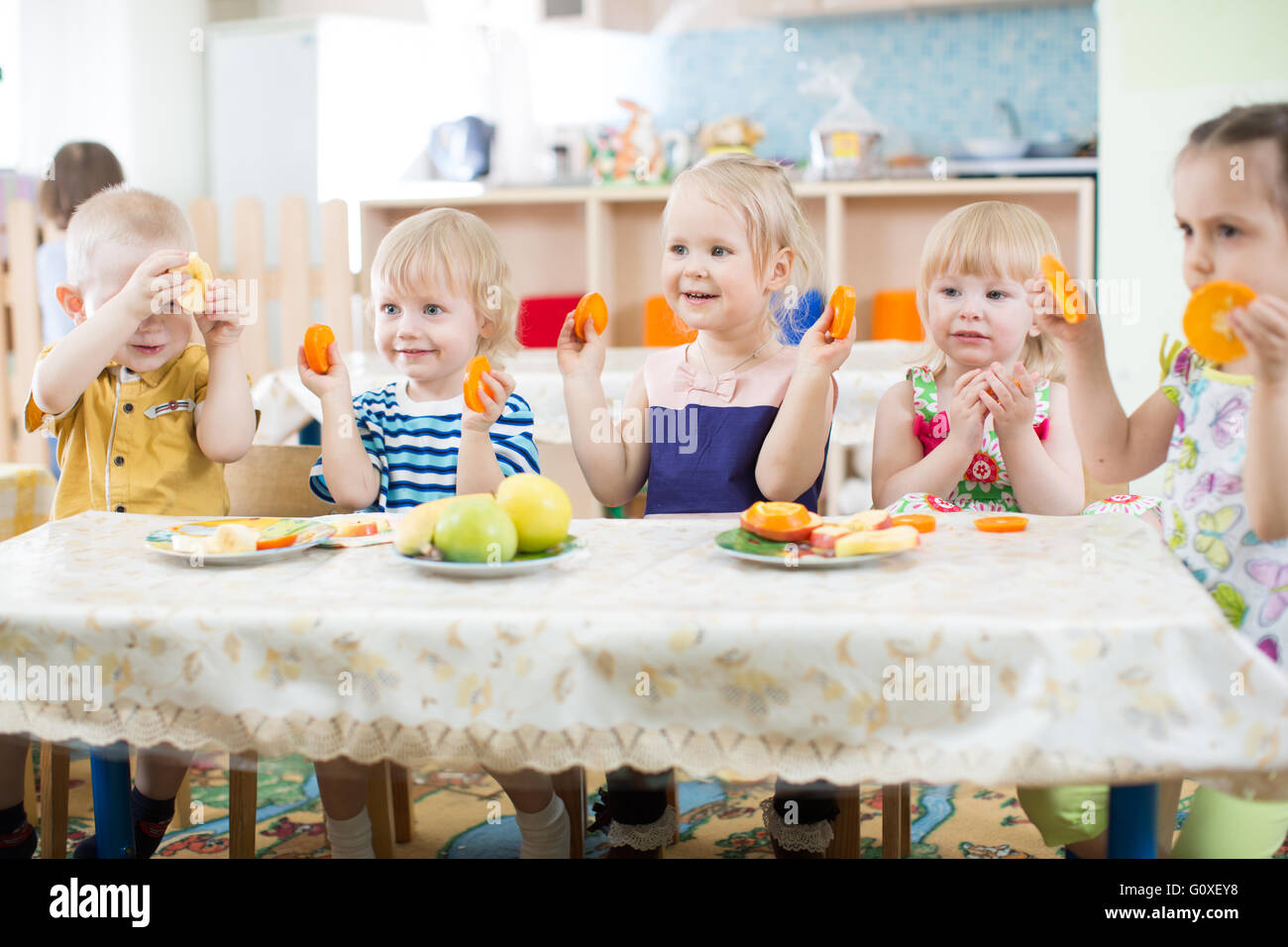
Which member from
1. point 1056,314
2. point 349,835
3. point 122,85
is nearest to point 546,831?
point 349,835

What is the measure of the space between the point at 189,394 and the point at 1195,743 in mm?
1278

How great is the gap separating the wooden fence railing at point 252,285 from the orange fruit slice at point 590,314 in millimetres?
2716

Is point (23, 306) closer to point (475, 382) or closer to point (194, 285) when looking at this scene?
point (194, 285)

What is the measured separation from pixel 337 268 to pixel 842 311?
3093mm

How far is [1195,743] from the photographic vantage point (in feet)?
2.70

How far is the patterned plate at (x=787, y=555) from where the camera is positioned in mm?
998

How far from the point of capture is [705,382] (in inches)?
62.9

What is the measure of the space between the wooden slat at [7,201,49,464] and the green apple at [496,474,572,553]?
3684mm

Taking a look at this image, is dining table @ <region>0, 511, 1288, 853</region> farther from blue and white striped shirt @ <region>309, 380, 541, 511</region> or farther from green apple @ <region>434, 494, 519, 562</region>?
blue and white striped shirt @ <region>309, 380, 541, 511</region>

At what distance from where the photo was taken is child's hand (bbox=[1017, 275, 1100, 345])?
1.19 m

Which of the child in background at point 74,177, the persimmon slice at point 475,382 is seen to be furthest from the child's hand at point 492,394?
the child in background at point 74,177

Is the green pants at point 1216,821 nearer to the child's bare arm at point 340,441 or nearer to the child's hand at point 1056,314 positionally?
the child's hand at point 1056,314
